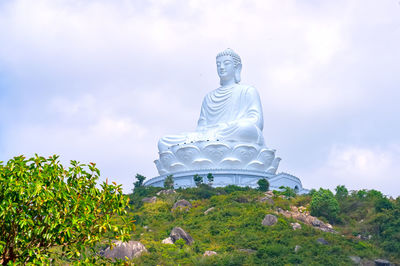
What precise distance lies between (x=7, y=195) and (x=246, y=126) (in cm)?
2296

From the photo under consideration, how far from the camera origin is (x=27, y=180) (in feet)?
27.9

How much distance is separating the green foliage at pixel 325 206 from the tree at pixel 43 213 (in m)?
16.4

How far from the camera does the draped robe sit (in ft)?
102

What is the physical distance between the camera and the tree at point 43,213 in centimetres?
834

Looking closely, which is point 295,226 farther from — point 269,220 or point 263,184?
point 263,184

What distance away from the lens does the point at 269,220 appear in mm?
22938

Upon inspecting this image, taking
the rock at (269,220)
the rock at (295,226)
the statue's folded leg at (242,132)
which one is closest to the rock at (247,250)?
the rock at (269,220)

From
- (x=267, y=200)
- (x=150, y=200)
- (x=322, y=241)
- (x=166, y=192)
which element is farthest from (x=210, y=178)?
(x=322, y=241)

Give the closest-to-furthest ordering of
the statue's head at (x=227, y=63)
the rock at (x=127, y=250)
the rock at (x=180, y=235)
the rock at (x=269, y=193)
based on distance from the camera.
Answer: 1. the rock at (x=127, y=250)
2. the rock at (x=180, y=235)
3. the rock at (x=269, y=193)
4. the statue's head at (x=227, y=63)

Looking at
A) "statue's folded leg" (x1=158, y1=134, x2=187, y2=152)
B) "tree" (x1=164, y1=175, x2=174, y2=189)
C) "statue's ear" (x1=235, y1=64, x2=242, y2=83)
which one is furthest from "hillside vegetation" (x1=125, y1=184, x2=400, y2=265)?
"statue's ear" (x1=235, y1=64, x2=242, y2=83)

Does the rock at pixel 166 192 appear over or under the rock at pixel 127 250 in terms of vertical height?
over

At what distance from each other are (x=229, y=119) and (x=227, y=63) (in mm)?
2715

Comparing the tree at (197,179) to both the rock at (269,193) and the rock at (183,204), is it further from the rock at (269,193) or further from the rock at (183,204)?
the rock at (183,204)

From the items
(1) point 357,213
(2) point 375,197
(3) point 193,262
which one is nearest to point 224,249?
(3) point 193,262
